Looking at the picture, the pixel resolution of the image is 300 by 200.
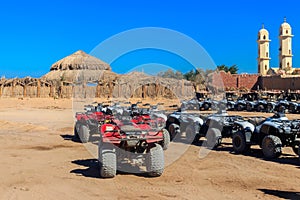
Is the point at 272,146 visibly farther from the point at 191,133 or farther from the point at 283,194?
the point at 191,133

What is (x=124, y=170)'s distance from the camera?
8852mm

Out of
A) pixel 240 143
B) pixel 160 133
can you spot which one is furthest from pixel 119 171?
pixel 240 143

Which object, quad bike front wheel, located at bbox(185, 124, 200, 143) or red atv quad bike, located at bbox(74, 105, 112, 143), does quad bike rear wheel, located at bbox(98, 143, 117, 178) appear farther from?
quad bike front wheel, located at bbox(185, 124, 200, 143)

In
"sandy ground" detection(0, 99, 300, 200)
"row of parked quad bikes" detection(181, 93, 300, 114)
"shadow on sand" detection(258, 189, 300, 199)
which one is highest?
"row of parked quad bikes" detection(181, 93, 300, 114)

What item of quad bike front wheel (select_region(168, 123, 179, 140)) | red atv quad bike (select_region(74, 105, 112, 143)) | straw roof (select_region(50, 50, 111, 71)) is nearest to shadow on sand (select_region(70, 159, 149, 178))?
red atv quad bike (select_region(74, 105, 112, 143))

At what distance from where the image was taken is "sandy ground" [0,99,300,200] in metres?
7.12

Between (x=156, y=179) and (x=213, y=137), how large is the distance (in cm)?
449

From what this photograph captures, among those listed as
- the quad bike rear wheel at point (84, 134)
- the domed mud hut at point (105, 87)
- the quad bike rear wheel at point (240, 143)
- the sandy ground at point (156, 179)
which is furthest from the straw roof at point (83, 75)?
the quad bike rear wheel at point (240, 143)

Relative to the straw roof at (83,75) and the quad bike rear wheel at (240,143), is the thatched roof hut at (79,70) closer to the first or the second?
the straw roof at (83,75)

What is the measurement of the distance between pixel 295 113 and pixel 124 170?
65.7 feet

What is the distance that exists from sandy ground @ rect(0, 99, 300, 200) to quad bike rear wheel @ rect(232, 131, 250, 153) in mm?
308

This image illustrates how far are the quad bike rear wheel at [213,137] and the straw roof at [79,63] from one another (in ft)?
130

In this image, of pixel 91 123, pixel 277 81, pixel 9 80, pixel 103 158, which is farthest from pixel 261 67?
pixel 103 158

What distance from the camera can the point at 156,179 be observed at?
822cm
